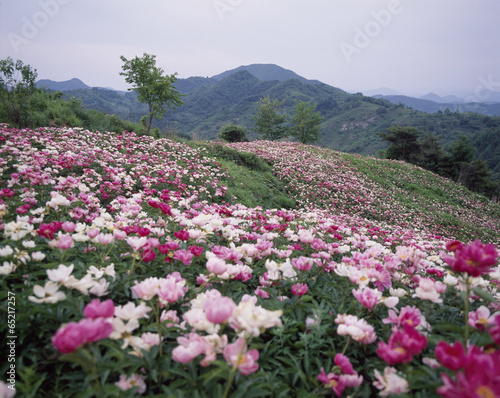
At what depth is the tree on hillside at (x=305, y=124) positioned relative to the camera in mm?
36656

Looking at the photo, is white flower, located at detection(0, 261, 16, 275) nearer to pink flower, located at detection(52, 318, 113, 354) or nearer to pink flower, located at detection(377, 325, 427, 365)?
pink flower, located at detection(52, 318, 113, 354)

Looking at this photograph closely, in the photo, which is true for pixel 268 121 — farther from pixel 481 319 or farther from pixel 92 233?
pixel 481 319

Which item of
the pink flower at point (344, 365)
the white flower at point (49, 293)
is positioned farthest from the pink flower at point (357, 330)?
the white flower at point (49, 293)

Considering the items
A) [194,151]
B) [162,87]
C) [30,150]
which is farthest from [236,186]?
[162,87]

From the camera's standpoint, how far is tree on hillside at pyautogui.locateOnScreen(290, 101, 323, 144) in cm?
3666

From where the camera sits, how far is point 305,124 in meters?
36.7

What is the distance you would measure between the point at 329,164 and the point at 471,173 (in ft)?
80.8

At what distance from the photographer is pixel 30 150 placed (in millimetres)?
4152

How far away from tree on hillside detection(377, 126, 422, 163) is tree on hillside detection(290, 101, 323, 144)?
9387mm

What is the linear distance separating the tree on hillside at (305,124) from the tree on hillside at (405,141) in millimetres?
9387

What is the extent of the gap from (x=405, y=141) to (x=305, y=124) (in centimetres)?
1340

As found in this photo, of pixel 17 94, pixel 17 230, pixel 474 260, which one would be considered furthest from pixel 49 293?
pixel 17 94

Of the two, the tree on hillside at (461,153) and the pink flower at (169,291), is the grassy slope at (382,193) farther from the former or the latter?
the tree on hillside at (461,153)

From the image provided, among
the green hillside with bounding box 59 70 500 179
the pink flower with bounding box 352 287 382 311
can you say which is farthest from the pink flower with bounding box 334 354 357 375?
the green hillside with bounding box 59 70 500 179
